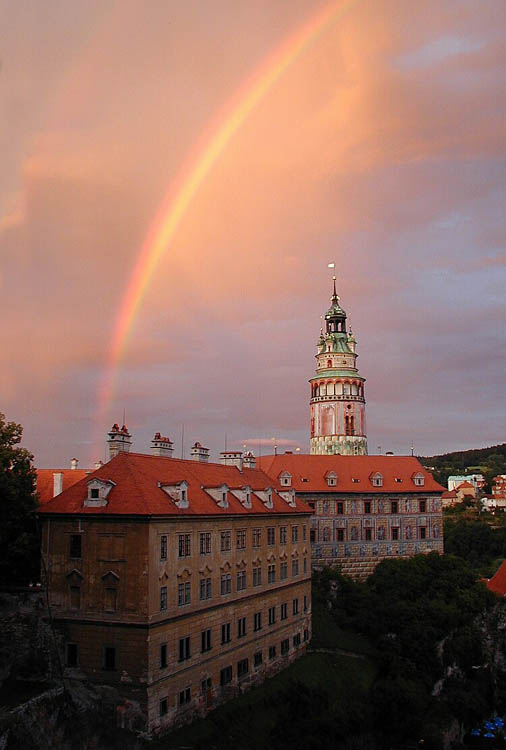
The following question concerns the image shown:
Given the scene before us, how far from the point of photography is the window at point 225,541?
49.6 metres

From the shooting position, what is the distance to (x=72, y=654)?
4153 cm

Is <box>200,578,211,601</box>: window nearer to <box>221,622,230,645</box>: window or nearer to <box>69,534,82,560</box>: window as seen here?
<box>221,622,230,645</box>: window

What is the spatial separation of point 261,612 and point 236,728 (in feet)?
37.0

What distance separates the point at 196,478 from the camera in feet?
173

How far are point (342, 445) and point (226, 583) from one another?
55738mm

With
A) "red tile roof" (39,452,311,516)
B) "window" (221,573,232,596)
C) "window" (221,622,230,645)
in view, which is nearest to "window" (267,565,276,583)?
"red tile roof" (39,452,311,516)

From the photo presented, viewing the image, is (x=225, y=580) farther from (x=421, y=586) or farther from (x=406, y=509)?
(x=406, y=509)

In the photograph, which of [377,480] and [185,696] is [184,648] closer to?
[185,696]

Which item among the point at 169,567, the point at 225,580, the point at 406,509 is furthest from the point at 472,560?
the point at 169,567

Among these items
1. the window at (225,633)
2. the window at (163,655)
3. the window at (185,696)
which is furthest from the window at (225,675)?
Result: the window at (163,655)

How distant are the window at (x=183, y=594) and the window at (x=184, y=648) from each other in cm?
204

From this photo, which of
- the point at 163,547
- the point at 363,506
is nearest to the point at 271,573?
the point at 163,547

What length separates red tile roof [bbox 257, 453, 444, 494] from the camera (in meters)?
81.3

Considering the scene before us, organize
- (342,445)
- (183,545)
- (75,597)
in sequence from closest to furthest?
1. (75,597)
2. (183,545)
3. (342,445)
